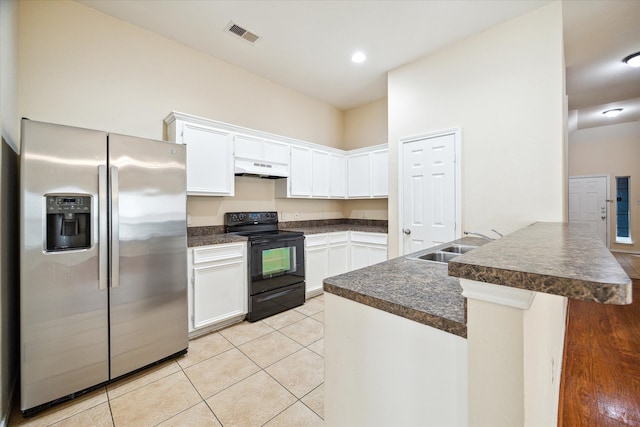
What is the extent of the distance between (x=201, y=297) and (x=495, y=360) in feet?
8.34

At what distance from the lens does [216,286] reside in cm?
→ 270

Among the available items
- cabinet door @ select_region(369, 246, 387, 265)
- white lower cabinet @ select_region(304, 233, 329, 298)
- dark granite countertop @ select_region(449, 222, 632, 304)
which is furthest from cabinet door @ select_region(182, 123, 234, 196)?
dark granite countertop @ select_region(449, 222, 632, 304)

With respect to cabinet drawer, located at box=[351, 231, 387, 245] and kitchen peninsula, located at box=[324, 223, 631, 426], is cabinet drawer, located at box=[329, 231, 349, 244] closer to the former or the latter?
cabinet drawer, located at box=[351, 231, 387, 245]

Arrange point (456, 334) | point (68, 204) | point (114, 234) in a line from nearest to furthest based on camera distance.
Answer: point (456, 334)
point (68, 204)
point (114, 234)

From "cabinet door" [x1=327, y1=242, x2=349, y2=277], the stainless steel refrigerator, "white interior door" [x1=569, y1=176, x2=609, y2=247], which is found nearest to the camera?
the stainless steel refrigerator

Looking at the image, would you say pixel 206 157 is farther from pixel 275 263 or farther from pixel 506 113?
pixel 506 113

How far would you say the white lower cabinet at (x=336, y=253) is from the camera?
11.9ft

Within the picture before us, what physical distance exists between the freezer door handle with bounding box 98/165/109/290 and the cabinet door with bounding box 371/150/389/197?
10.9ft

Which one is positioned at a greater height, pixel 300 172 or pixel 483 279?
pixel 300 172

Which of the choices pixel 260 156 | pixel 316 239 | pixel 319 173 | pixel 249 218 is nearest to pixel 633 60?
pixel 319 173

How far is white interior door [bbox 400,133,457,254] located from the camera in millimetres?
3027

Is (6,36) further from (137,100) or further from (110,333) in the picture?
(110,333)

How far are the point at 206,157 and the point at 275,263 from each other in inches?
56.0

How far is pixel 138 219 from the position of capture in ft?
6.64
